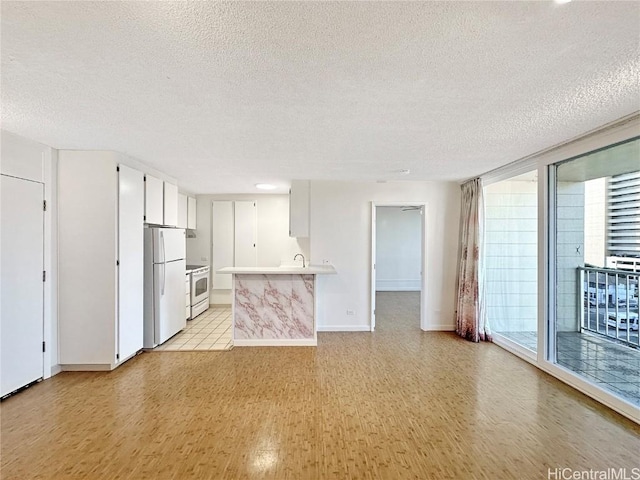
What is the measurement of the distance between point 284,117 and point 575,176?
3.34 metres

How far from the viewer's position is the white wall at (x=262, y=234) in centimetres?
702

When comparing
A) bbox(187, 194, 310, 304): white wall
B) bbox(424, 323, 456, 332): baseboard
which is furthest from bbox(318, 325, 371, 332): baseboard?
bbox(187, 194, 310, 304): white wall

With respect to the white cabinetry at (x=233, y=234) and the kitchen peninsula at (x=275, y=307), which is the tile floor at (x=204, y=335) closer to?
the kitchen peninsula at (x=275, y=307)

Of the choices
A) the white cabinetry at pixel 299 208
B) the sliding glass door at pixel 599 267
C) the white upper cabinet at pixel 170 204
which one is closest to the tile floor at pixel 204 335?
the white upper cabinet at pixel 170 204

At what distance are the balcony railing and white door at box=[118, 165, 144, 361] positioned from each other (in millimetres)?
5376

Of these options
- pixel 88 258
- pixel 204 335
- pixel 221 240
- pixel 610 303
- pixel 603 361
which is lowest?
pixel 204 335

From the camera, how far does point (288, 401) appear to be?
2967mm

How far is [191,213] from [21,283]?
3778mm

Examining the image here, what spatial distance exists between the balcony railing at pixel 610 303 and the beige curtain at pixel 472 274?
1.30 metres

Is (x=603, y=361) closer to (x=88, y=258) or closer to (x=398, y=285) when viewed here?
(x=88, y=258)

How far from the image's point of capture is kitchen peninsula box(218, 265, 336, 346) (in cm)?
463

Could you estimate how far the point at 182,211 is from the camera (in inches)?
249

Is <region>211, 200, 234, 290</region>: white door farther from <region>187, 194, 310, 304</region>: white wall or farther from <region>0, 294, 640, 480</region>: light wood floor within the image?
<region>0, 294, 640, 480</region>: light wood floor

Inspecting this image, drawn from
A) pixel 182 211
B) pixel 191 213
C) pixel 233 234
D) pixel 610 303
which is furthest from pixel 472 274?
pixel 191 213
